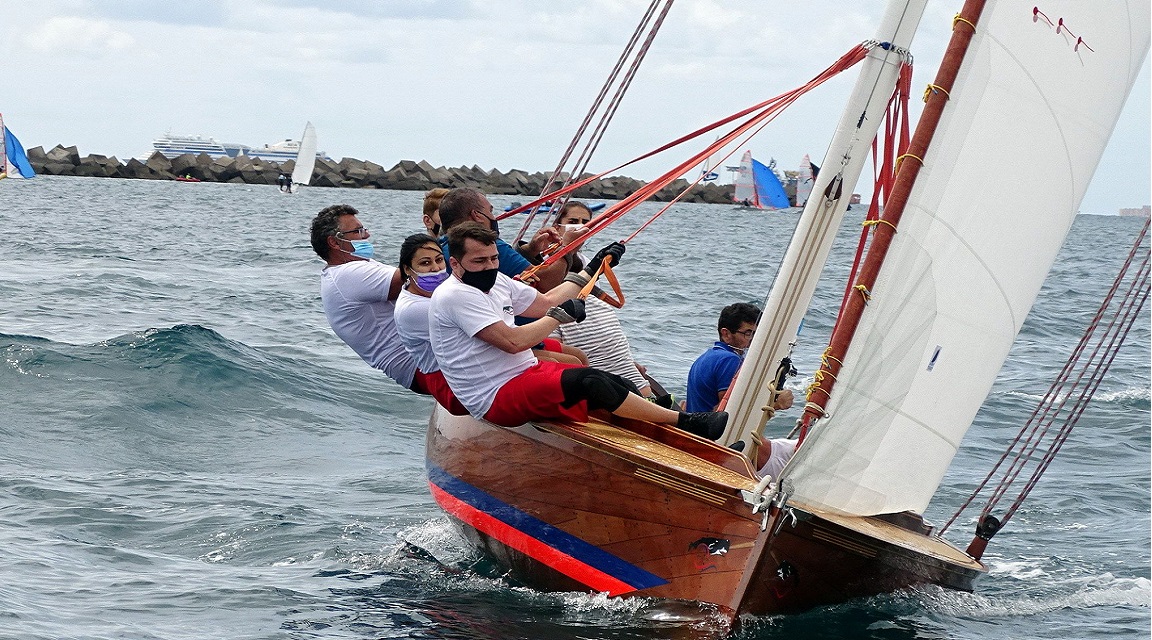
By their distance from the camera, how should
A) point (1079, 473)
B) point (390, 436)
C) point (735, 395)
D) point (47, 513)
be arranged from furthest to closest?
point (390, 436) → point (1079, 473) → point (47, 513) → point (735, 395)

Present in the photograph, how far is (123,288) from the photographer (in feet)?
52.2

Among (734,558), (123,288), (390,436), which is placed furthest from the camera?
(123,288)

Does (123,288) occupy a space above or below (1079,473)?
below

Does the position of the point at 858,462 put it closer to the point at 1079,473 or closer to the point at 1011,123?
the point at 1011,123

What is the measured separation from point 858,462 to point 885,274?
2.13 ft

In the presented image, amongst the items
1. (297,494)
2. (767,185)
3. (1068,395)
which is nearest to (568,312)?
(1068,395)

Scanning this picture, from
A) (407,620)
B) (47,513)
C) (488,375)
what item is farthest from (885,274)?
(47,513)

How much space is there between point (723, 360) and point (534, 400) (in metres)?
1.32

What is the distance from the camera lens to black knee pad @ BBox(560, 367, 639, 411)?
475 cm

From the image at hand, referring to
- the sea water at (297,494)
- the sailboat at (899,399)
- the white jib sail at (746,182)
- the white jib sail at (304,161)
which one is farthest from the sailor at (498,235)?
the white jib sail at (746,182)

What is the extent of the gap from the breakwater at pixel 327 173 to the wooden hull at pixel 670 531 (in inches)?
2158

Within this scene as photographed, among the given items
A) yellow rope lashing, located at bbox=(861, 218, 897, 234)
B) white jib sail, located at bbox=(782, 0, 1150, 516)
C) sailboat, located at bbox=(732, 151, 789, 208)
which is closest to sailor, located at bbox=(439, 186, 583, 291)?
yellow rope lashing, located at bbox=(861, 218, 897, 234)

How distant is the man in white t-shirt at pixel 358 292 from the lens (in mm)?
5633

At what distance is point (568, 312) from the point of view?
15.8 ft
